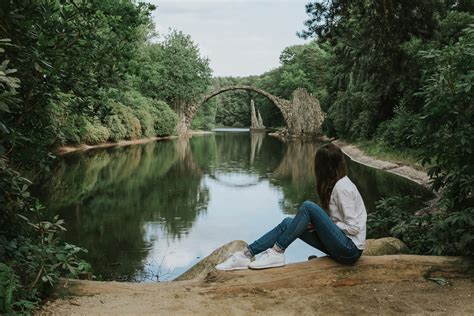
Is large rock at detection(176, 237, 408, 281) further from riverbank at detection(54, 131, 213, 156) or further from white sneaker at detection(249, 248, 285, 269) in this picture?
riverbank at detection(54, 131, 213, 156)

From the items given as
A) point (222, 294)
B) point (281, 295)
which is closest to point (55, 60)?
point (222, 294)

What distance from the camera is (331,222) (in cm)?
377

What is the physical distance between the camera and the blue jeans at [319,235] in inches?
148

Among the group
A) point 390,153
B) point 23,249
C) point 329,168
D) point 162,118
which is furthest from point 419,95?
point 162,118

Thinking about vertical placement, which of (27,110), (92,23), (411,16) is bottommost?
(27,110)

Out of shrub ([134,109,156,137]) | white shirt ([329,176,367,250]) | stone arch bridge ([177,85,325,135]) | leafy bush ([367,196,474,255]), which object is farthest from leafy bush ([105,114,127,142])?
white shirt ([329,176,367,250])

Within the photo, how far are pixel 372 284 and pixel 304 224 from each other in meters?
0.71

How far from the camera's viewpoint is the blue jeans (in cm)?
376

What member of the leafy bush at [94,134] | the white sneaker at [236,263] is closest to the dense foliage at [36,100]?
the white sneaker at [236,263]

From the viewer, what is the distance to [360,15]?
12.2m

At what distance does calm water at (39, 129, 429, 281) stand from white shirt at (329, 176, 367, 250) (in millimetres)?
3505

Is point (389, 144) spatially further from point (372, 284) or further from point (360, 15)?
point (372, 284)

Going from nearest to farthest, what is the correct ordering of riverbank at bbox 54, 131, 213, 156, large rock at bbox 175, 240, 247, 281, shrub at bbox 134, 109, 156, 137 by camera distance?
large rock at bbox 175, 240, 247, 281
riverbank at bbox 54, 131, 213, 156
shrub at bbox 134, 109, 156, 137

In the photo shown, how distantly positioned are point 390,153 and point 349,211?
16548mm
